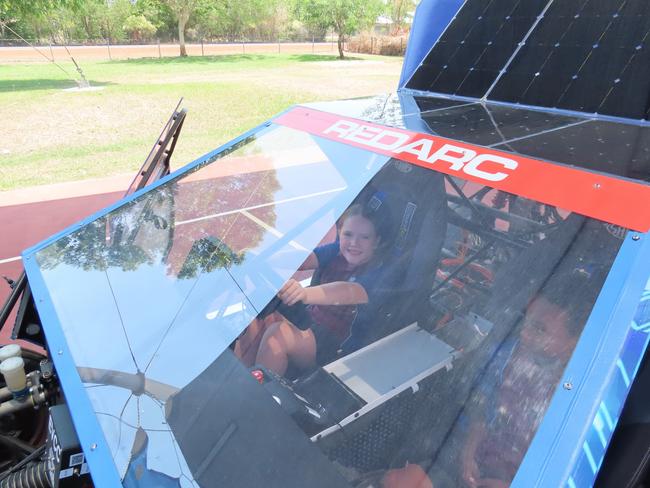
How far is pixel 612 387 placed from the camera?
1006 millimetres

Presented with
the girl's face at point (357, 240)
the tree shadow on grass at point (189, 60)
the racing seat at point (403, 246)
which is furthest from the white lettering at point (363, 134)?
the tree shadow on grass at point (189, 60)

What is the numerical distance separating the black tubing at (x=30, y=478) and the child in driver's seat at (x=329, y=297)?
653 mm

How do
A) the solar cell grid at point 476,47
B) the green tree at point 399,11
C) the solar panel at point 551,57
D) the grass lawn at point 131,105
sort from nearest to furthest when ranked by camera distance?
the solar panel at point 551,57
the solar cell grid at point 476,47
the grass lawn at point 131,105
the green tree at point 399,11

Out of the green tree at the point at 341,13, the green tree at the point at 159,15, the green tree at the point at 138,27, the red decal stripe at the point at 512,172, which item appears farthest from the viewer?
the green tree at the point at 138,27

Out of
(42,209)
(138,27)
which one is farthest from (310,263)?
(138,27)

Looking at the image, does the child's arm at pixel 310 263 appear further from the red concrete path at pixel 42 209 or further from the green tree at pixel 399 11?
the green tree at pixel 399 11

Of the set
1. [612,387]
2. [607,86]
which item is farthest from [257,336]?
[607,86]

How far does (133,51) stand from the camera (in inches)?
1411

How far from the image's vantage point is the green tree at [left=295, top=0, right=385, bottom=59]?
3397 cm

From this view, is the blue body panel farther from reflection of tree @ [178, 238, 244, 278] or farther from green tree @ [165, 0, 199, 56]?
green tree @ [165, 0, 199, 56]

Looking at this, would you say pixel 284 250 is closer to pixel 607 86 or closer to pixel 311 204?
pixel 311 204

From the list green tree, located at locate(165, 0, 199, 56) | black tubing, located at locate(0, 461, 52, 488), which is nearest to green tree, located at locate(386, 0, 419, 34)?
green tree, located at locate(165, 0, 199, 56)

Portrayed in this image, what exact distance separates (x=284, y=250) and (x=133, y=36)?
4853 centimetres

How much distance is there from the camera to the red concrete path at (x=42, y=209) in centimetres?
565
